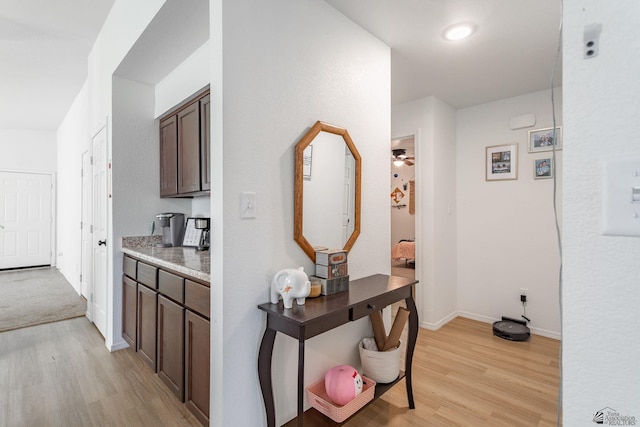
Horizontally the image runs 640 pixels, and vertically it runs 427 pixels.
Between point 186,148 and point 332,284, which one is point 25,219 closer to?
point 186,148

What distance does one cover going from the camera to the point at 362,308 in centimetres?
175

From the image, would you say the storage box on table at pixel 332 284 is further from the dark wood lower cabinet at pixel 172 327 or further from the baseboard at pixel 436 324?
the baseboard at pixel 436 324

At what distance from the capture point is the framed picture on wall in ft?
11.3

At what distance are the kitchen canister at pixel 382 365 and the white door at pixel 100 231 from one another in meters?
2.41

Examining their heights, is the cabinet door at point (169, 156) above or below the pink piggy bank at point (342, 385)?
above

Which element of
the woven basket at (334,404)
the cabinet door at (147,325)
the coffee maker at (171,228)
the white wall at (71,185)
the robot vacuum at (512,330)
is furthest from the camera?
the white wall at (71,185)

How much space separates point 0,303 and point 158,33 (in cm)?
412

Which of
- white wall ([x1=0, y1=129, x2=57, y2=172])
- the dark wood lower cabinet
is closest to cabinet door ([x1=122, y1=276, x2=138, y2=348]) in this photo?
the dark wood lower cabinet

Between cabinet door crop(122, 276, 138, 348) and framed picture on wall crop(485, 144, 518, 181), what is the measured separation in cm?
355

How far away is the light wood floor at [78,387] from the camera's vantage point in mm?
1935

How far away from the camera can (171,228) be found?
2.97 m

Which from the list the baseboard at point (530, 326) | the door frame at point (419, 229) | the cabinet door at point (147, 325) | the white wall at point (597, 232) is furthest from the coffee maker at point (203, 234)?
the baseboard at point (530, 326)

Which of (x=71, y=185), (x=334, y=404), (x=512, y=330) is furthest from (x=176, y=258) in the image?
(x=71, y=185)

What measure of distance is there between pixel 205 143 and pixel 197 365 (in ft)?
4.91
